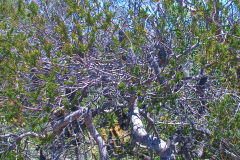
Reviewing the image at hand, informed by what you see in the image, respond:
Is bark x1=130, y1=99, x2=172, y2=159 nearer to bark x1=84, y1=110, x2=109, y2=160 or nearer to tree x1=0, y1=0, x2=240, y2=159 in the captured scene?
tree x1=0, y1=0, x2=240, y2=159

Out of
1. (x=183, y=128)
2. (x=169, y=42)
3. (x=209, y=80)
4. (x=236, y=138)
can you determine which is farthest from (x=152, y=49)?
(x=236, y=138)

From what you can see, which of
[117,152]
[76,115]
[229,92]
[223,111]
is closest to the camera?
[223,111]

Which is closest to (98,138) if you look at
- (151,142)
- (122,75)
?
(151,142)

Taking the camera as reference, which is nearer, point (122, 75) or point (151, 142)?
point (122, 75)

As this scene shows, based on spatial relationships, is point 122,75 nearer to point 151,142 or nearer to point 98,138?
point 151,142

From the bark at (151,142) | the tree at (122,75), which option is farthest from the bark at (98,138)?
the bark at (151,142)

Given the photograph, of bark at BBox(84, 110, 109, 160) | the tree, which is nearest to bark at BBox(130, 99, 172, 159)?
the tree

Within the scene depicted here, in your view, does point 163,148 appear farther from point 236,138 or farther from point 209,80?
point 209,80

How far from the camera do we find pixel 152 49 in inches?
172

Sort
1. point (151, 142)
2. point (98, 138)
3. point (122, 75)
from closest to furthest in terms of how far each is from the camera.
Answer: point (122, 75), point (151, 142), point (98, 138)

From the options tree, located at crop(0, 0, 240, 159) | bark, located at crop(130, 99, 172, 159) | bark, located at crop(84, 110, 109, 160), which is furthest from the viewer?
bark, located at crop(84, 110, 109, 160)

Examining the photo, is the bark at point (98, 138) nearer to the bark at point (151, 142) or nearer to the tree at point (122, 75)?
the tree at point (122, 75)

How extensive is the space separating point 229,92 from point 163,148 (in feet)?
4.30

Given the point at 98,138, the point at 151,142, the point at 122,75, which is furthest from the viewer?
the point at 98,138
